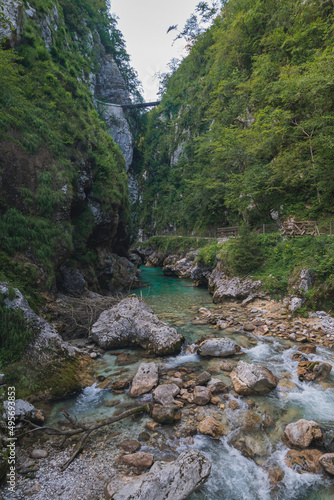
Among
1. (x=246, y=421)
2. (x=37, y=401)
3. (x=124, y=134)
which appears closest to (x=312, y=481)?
(x=246, y=421)

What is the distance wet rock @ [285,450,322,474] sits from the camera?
344 centimetres

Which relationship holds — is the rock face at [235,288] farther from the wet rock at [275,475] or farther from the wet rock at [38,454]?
the wet rock at [38,454]

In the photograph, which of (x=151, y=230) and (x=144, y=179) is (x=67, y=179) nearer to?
(x=151, y=230)

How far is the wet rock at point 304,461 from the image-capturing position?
3438 mm

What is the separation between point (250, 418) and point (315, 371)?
2.45 meters

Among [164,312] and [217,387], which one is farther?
[164,312]

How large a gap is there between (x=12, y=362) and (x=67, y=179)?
9.00 metres

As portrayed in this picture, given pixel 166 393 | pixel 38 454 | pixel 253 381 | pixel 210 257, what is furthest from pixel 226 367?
pixel 210 257

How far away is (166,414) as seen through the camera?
4.48 meters

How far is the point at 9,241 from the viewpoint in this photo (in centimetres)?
769

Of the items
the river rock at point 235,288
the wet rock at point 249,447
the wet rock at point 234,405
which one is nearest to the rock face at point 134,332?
the wet rock at point 234,405

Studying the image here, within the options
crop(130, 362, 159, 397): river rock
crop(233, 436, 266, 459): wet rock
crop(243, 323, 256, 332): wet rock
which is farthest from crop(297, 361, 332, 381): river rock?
crop(130, 362, 159, 397): river rock

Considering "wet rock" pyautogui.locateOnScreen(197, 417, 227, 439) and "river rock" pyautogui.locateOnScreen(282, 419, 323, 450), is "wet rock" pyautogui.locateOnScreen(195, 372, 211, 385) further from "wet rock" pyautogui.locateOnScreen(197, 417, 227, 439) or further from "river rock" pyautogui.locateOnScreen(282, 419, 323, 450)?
"river rock" pyautogui.locateOnScreen(282, 419, 323, 450)

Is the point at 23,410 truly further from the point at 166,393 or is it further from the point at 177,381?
the point at 177,381
